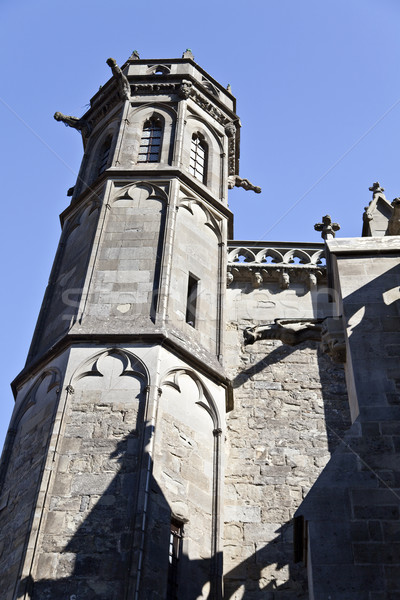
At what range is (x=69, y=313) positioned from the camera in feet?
38.7

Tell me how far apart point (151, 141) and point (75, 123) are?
8.59 ft

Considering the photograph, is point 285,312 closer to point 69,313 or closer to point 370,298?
point 69,313

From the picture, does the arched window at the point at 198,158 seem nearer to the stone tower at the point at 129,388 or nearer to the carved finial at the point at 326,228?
the stone tower at the point at 129,388

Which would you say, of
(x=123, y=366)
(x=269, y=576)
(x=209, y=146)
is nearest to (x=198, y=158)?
(x=209, y=146)

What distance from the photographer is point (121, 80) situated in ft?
53.6

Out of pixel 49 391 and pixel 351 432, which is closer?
pixel 351 432

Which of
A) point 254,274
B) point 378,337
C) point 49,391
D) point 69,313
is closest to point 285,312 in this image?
point 254,274

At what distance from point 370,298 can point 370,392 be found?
1278 mm

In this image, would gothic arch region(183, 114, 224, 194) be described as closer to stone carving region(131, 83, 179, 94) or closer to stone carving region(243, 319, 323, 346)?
stone carving region(131, 83, 179, 94)

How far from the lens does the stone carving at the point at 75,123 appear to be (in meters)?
16.8

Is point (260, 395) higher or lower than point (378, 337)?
higher

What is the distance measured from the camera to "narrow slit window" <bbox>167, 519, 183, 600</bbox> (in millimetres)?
8695

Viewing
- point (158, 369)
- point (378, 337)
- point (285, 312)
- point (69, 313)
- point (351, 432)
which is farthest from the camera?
point (285, 312)

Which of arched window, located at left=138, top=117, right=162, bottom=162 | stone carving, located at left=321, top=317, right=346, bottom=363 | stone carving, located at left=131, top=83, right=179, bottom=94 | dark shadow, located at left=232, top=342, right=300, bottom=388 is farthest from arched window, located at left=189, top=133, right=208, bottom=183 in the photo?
stone carving, located at left=321, top=317, right=346, bottom=363
